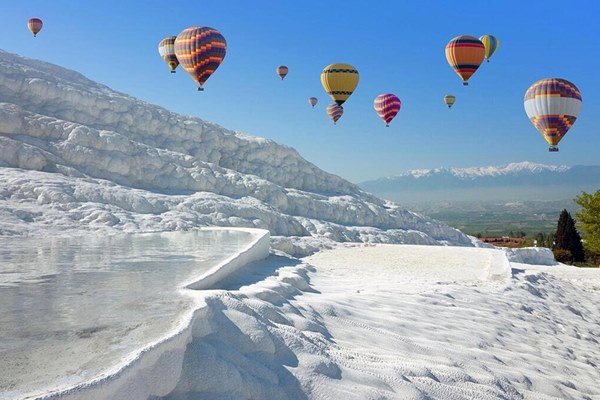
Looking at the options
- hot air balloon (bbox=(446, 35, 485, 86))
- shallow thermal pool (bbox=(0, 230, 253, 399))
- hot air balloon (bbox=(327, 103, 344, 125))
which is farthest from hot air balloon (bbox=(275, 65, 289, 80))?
shallow thermal pool (bbox=(0, 230, 253, 399))

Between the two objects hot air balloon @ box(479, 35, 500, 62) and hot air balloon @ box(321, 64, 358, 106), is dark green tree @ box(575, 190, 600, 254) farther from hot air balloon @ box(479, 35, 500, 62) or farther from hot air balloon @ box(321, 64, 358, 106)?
hot air balloon @ box(321, 64, 358, 106)

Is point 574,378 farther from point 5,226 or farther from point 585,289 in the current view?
point 5,226

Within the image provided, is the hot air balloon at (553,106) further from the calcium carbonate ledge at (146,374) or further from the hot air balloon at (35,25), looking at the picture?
the hot air balloon at (35,25)

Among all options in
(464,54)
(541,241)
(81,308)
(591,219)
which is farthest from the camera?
(541,241)

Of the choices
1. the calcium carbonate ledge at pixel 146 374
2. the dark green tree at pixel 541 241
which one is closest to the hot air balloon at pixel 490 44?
the dark green tree at pixel 541 241

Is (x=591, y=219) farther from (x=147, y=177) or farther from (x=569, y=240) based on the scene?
(x=147, y=177)

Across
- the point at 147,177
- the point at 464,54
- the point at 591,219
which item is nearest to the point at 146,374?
the point at 147,177

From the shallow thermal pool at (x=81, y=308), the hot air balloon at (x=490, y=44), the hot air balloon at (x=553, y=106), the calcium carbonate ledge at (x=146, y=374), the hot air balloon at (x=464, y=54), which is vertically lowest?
the calcium carbonate ledge at (x=146, y=374)

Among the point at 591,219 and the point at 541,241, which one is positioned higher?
the point at 591,219
